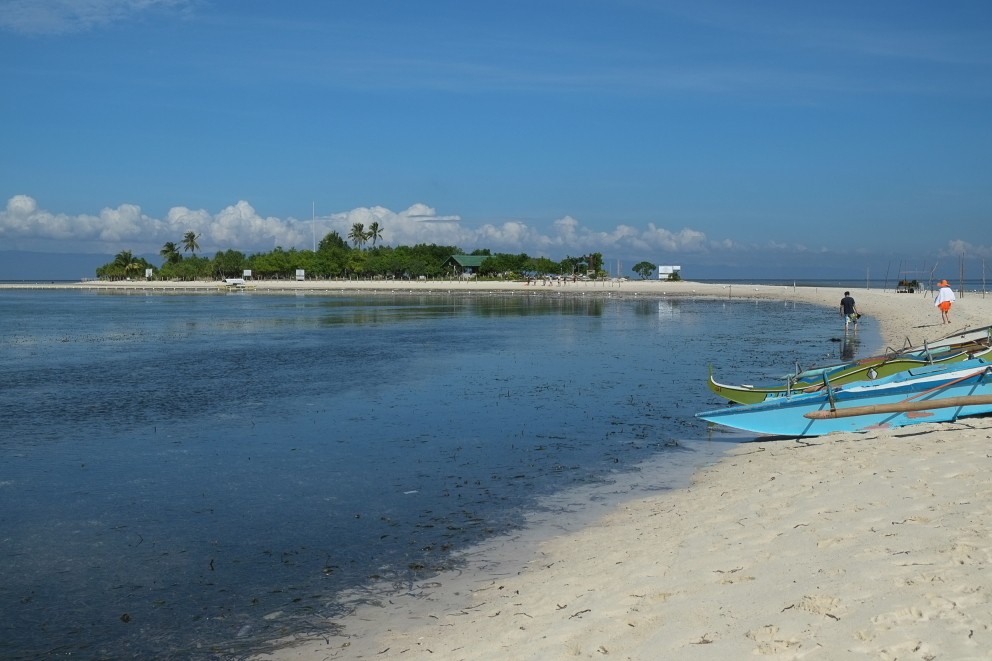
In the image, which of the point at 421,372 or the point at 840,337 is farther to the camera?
the point at 840,337

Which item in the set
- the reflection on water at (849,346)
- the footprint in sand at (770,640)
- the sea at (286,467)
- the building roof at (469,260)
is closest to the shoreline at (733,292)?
the reflection on water at (849,346)

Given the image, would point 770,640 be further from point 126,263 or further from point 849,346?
point 126,263

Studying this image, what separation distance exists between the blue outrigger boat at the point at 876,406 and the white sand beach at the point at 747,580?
1412mm

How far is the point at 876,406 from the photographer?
1313cm

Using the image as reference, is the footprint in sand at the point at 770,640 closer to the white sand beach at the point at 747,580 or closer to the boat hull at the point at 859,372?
the white sand beach at the point at 747,580

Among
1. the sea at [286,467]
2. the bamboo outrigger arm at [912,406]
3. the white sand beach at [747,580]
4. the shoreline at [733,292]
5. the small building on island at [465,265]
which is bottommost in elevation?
the sea at [286,467]

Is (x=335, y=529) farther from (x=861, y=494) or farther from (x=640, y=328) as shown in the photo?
(x=640, y=328)

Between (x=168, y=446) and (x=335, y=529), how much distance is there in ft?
22.8

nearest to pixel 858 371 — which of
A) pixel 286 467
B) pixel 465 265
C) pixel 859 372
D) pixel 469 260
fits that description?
pixel 859 372

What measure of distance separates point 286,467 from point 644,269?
505ft

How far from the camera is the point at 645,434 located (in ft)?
53.9

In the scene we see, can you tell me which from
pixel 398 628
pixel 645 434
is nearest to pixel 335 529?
pixel 398 628

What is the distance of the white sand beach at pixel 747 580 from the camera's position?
5547mm

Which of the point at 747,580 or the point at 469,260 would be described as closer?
the point at 747,580
